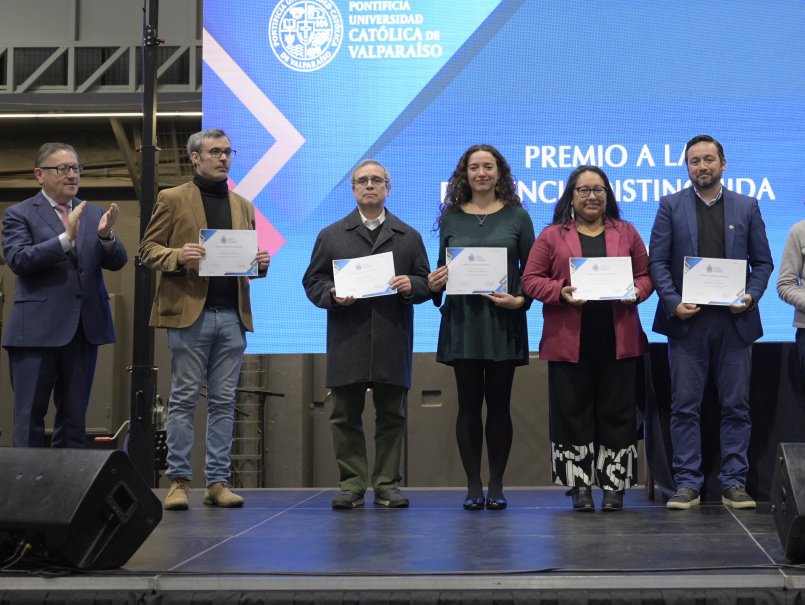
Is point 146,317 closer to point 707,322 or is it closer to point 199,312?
point 199,312

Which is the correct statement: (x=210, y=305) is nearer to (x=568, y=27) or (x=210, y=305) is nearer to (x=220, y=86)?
(x=220, y=86)

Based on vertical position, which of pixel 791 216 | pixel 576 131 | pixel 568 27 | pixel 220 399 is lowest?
pixel 220 399

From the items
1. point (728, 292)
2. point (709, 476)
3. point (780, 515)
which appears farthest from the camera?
point (709, 476)

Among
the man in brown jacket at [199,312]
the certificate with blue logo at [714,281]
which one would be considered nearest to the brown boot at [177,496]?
the man in brown jacket at [199,312]

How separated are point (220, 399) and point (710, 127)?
3.08 metres

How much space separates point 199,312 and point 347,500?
993 millimetres

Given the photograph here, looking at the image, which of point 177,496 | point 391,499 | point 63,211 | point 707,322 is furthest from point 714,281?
point 63,211

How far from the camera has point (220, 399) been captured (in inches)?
158

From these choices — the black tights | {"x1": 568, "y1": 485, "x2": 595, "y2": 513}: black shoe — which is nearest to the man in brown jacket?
the black tights

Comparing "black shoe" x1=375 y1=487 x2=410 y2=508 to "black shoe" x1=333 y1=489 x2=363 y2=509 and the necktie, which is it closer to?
"black shoe" x1=333 y1=489 x2=363 y2=509

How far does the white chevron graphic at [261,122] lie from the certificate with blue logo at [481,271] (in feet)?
6.23

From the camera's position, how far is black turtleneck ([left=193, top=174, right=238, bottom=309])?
13.1 feet

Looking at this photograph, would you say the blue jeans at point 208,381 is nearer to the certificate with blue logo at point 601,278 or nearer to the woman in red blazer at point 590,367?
the woman in red blazer at point 590,367

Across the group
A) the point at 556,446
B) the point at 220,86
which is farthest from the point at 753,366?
the point at 220,86
